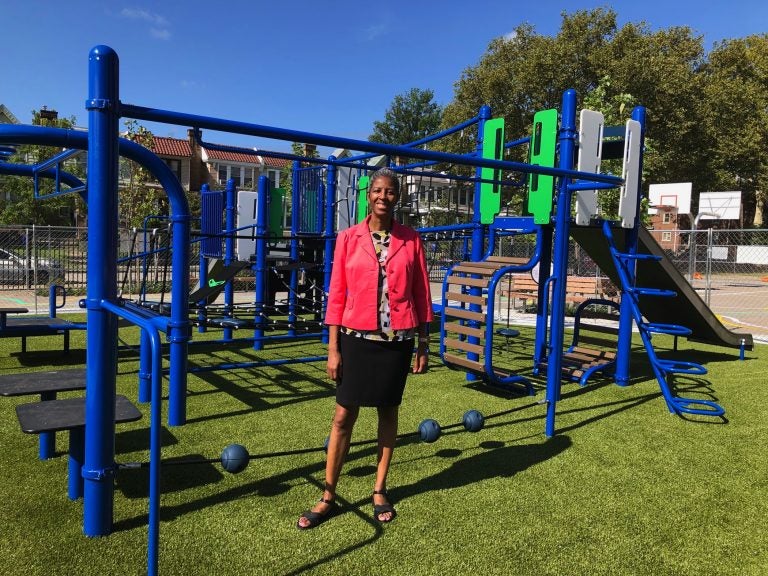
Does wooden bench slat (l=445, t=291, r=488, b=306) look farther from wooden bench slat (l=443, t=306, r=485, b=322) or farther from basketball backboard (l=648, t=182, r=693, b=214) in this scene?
basketball backboard (l=648, t=182, r=693, b=214)

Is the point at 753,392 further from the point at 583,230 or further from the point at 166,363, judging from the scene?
the point at 166,363

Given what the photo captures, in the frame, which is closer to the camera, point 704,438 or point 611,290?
point 704,438

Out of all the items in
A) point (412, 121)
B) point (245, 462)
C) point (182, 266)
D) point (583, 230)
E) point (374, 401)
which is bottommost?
point (245, 462)

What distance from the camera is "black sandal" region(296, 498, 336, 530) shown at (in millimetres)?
2979

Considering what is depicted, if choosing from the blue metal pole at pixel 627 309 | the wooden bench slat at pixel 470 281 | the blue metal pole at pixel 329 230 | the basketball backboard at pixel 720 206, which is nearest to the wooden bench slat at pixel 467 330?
the wooden bench slat at pixel 470 281

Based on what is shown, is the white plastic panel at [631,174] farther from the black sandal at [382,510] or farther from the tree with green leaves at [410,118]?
the tree with green leaves at [410,118]

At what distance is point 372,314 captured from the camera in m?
2.90

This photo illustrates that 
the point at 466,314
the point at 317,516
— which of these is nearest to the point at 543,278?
the point at 466,314

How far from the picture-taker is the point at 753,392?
627 centimetres

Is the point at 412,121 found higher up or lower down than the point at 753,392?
higher up

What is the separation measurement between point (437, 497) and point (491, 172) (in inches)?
166

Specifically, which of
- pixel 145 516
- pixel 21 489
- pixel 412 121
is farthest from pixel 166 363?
pixel 412 121

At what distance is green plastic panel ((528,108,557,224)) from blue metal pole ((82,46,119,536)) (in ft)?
13.3

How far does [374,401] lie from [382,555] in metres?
0.71
